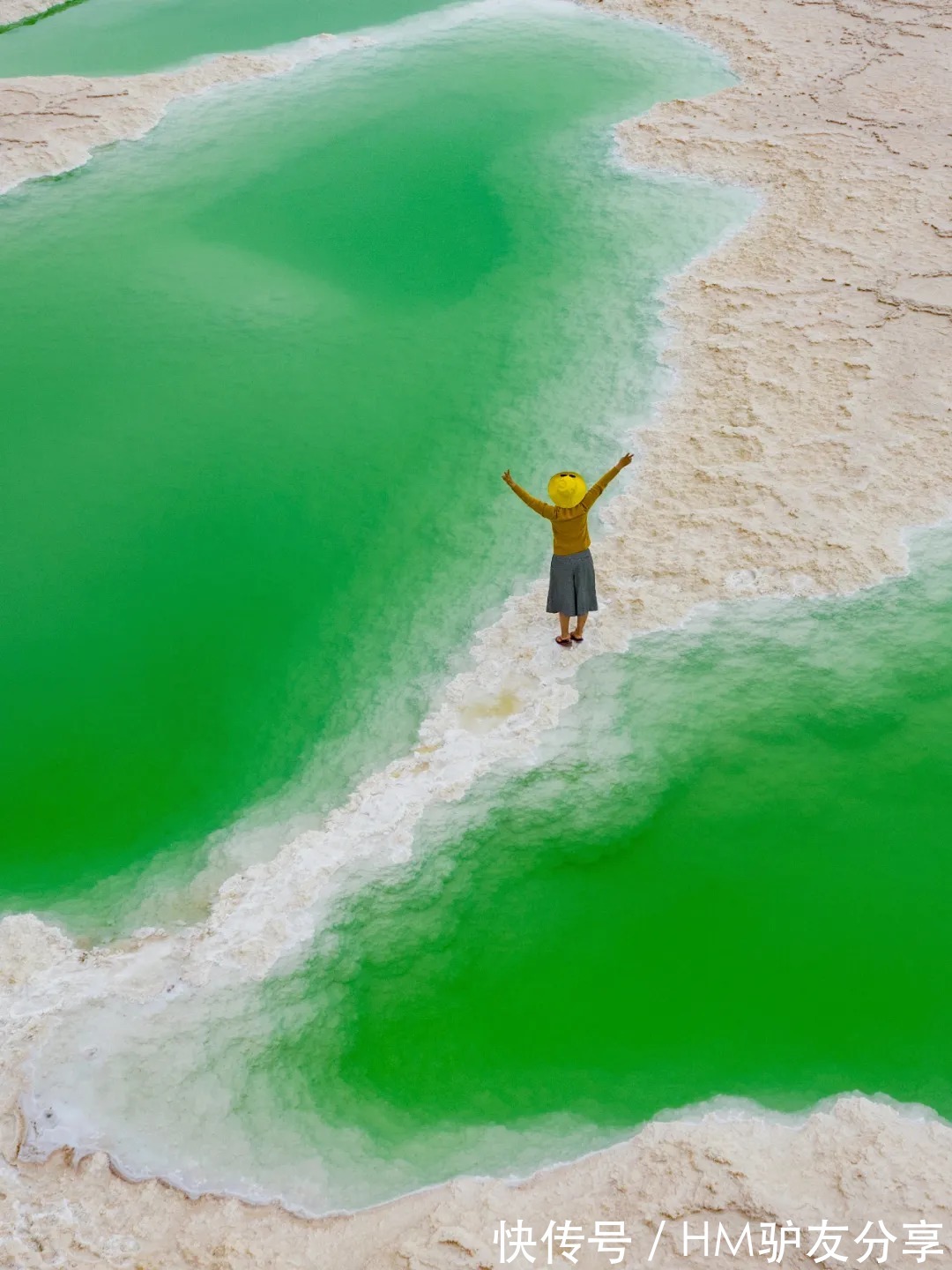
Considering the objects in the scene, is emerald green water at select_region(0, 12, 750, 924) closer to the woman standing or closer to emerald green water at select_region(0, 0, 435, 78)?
the woman standing

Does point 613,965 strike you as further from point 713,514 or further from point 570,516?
point 713,514

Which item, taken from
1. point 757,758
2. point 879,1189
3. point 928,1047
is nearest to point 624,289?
point 757,758

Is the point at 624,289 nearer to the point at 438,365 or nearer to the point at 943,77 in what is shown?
the point at 438,365

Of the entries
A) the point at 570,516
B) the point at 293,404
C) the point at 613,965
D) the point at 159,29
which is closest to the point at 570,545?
the point at 570,516

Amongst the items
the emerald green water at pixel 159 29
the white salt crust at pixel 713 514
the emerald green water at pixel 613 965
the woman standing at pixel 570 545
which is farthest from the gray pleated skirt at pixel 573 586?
the emerald green water at pixel 159 29

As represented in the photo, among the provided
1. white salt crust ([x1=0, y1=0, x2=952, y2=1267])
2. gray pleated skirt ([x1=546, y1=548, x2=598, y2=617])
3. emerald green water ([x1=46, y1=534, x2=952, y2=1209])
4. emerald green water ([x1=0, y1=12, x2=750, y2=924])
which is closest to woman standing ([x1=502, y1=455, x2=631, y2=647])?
gray pleated skirt ([x1=546, y1=548, x2=598, y2=617])

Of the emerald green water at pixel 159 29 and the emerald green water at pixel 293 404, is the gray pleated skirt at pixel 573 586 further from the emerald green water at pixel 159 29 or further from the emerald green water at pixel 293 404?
the emerald green water at pixel 159 29
